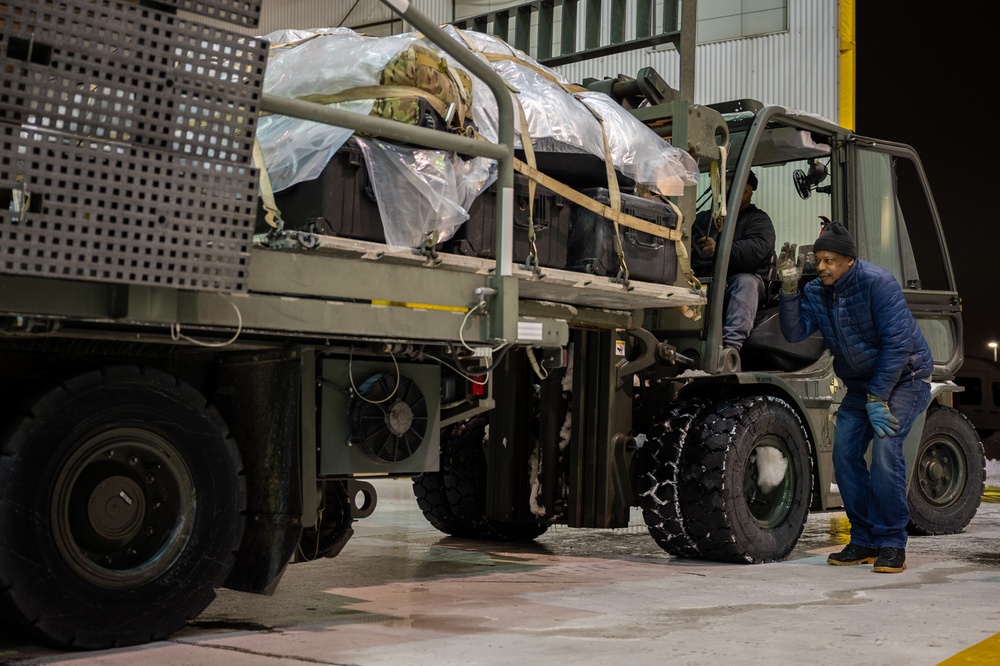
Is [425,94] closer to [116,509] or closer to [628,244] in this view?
[628,244]

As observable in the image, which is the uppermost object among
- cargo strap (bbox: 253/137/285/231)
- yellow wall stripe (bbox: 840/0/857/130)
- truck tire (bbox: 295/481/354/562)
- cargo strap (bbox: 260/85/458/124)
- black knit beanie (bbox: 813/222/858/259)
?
yellow wall stripe (bbox: 840/0/857/130)

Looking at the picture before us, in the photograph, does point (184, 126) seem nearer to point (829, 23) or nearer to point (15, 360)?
point (15, 360)

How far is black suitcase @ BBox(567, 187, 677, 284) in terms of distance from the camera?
562 centimetres

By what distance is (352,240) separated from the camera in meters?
4.60

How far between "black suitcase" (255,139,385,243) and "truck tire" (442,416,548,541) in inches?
125

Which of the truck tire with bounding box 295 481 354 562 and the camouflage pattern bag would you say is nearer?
the camouflage pattern bag

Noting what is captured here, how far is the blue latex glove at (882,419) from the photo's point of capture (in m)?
6.76

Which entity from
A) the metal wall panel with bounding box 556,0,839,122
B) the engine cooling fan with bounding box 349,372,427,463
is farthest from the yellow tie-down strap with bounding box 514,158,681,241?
the metal wall panel with bounding box 556,0,839,122

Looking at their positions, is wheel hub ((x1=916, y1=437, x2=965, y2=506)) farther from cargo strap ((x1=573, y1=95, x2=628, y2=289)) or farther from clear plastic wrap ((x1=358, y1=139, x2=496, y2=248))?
clear plastic wrap ((x1=358, y1=139, x2=496, y2=248))

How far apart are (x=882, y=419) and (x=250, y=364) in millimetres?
3677

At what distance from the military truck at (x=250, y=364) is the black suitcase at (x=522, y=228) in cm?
9

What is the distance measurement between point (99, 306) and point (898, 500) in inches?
185

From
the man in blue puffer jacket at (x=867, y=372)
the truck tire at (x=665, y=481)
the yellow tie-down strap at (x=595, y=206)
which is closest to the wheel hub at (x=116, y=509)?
the yellow tie-down strap at (x=595, y=206)

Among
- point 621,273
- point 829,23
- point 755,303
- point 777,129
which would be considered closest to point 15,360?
point 621,273
